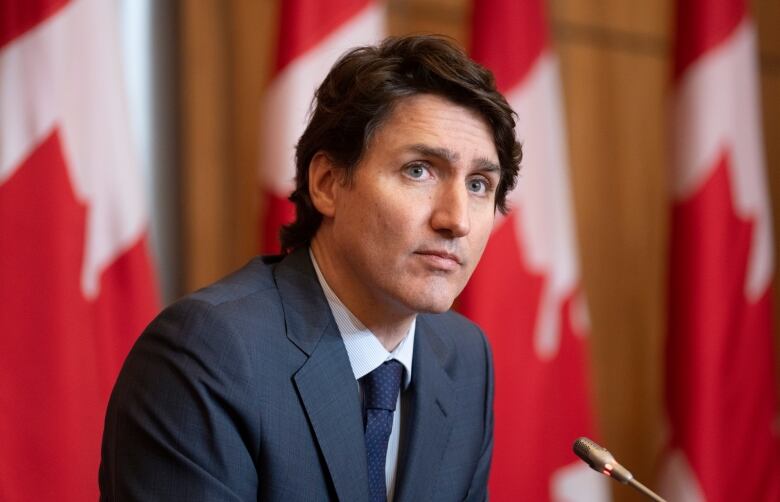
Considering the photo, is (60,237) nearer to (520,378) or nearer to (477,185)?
(477,185)

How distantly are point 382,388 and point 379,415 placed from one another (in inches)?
2.3

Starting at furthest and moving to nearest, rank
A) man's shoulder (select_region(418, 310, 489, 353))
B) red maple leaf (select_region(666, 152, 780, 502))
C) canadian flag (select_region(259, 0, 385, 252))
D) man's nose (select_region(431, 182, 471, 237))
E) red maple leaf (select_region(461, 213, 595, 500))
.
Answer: red maple leaf (select_region(666, 152, 780, 502))
red maple leaf (select_region(461, 213, 595, 500))
canadian flag (select_region(259, 0, 385, 252))
man's shoulder (select_region(418, 310, 489, 353))
man's nose (select_region(431, 182, 471, 237))

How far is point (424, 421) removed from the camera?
184cm

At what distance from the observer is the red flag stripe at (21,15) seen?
91.4 inches

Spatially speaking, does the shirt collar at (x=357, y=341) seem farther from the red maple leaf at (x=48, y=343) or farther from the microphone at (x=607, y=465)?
the red maple leaf at (x=48, y=343)

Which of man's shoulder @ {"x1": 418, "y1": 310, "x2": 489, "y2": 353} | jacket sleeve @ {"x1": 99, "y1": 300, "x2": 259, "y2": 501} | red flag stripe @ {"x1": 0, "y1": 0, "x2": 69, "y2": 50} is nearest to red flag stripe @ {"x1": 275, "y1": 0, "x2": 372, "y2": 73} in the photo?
red flag stripe @ {"x1": 0, "y1": 0, "x2": 69, "y2": 50}

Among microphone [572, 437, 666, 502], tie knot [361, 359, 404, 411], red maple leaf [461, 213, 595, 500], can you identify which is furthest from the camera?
red maple leaf [461, 213, 595, 500]

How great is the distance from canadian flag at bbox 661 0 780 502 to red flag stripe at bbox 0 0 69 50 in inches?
78.9

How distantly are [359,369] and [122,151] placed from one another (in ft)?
3.52

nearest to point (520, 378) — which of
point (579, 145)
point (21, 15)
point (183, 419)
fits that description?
point (579, 145)

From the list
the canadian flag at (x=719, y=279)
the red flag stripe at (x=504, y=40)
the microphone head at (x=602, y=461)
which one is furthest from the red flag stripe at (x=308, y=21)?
the microphone head at (x=602, y=461)

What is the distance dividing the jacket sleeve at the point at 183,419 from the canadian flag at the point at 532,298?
140cm

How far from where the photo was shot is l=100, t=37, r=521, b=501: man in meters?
1.47

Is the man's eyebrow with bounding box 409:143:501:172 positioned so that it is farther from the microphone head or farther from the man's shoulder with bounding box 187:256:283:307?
the microphone head
